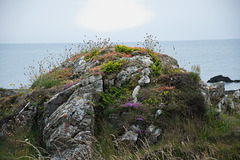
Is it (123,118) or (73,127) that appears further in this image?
(123,118)

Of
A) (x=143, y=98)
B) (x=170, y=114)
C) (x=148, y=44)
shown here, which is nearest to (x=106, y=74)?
(x=143, y=98)

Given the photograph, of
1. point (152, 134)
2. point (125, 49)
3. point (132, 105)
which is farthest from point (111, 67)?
point (152, 134)

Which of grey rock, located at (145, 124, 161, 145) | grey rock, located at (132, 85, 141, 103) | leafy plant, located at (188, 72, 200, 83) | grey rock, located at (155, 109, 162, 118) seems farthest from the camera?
leafy plant, located at (188, 72, 200, 83)

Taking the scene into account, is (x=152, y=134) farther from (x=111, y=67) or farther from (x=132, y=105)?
(x=111, y=67)

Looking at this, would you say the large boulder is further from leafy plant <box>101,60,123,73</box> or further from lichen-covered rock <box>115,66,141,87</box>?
leafy plant <box>101,60,123,73</box>

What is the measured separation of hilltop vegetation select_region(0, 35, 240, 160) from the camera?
635cm

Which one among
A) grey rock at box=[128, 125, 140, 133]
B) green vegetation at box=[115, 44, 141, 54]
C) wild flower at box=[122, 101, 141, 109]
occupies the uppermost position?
green vegetation at box=[115, 44, 141, 54]

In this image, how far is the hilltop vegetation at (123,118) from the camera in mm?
6348

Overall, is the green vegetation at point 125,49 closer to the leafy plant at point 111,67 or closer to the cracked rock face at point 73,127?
the leafy plant at point 111,67

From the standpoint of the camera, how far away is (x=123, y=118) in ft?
25.1

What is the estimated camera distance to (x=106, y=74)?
9.67m

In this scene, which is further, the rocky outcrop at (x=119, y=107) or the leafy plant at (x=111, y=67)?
the leafy plant at (x=111, y=67)

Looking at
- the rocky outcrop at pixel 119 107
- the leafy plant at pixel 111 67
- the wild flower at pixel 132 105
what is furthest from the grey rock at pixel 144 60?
the wild flower at pixel 132 105

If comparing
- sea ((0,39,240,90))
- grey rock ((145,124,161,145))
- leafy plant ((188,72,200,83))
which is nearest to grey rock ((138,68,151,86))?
leafy plant ((188,72,200,83))
